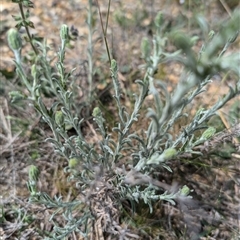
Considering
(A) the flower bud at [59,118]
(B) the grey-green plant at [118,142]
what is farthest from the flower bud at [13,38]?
(A) the flower bud at [59,118]

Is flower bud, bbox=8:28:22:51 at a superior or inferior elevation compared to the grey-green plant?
superior

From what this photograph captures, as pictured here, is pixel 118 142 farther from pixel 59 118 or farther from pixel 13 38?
pixel 13 38

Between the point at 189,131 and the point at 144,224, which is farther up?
the point at 189,131

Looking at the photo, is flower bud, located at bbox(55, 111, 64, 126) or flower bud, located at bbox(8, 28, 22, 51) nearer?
flower bud, located at bbox(8, 28, 22, 51)

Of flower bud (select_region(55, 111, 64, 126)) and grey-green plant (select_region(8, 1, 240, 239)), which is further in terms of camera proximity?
flower bud (select_region(55, 111, 64, 126))

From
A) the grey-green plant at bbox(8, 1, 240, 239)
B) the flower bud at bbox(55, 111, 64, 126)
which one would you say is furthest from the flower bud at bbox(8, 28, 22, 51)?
the flower bud at bbox(55, 111, 64, 126)

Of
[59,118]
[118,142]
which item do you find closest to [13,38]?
[59,118]

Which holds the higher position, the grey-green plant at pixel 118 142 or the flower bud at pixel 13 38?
the flower bud at pixel 13 38

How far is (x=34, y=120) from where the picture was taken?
205 cm

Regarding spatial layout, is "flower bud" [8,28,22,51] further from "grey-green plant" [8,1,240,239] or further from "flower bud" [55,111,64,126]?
"flower bud" [55,111,64,126]

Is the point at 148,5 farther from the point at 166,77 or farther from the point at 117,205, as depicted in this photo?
the point at 117,205

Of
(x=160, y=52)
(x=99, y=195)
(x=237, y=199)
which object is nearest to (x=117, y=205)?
(x=99, y=195)

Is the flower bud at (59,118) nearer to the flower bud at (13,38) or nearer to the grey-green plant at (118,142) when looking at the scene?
the grey-green plant at (118,142)

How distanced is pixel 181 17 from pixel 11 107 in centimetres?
115
